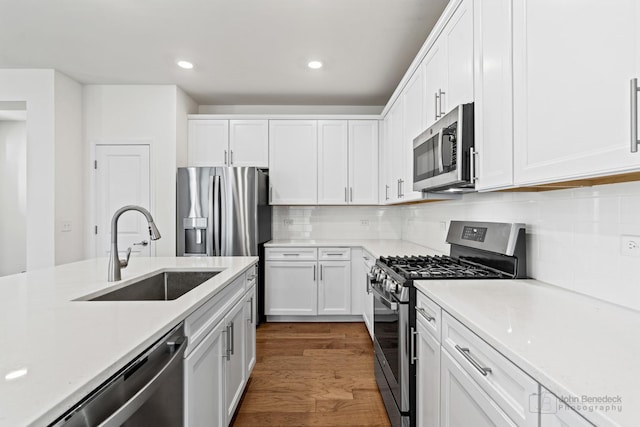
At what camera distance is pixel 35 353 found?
31.5 inches

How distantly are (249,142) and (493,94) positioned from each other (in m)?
3.12

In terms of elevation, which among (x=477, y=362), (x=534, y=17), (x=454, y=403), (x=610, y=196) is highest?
(x=534, y=17)

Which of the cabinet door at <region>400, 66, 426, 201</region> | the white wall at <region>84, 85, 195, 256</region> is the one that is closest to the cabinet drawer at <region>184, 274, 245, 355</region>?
the cabinet door at <region>400, 66, 426, 201</region>

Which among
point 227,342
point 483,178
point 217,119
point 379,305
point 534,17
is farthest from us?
point 217,119

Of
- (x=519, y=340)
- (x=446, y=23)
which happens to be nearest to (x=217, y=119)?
(x=446, y=23)

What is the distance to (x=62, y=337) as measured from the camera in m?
0.91

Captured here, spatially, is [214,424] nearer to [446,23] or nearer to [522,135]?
[522,135]

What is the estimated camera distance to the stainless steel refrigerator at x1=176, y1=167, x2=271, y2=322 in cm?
360

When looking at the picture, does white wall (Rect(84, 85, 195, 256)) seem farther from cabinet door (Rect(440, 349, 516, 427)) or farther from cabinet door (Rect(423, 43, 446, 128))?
cabinet door (Rect(440, 349, 516, 427))

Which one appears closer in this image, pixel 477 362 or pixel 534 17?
pixel 477 362

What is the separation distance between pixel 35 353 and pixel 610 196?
188cm

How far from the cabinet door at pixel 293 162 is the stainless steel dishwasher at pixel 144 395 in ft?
9.74

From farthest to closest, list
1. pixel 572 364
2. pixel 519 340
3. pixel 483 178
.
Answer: pixel 483 178 < pixel 519 340 < pixel 572 364

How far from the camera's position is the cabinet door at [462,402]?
944mm
